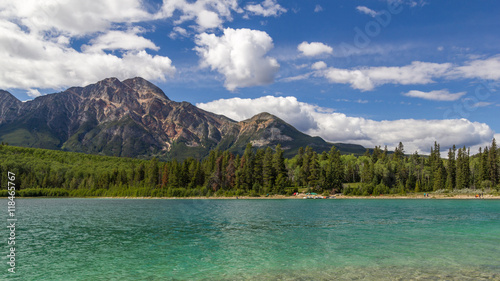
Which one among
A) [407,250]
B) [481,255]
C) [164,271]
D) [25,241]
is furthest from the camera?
[25,241]

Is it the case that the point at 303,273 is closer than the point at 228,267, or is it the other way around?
the point at 303,273

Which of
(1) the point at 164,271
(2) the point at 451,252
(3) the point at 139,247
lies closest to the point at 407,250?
(2) the point at 451,252

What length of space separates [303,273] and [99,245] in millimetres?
25444

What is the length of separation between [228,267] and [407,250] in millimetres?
19858

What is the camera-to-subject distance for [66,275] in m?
25.1

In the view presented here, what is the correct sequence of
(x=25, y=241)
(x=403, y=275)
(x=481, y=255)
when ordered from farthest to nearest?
1. (x=25, y=241)
2. (x=481, y=255)
3. (x=403, y=275)

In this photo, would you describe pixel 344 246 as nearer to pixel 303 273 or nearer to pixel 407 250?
pixel 407 250

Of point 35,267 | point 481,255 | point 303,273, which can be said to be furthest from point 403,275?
point 35,267

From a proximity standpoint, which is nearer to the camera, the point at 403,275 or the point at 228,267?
the point at 403,275

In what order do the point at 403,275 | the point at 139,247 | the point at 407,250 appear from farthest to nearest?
1. the point at 139,247
2. the point at 407,250
3. the point at 403,275

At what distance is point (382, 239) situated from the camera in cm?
4100

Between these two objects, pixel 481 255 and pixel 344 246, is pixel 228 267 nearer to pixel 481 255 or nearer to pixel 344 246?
pixel 344 246

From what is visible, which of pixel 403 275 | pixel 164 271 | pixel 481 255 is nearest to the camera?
pixel 403 275

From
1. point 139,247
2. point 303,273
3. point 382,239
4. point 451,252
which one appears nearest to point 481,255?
point 451,252
